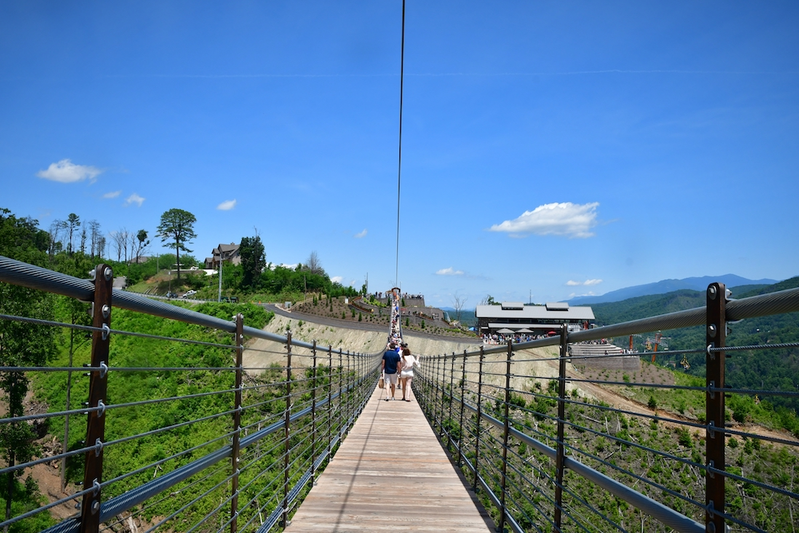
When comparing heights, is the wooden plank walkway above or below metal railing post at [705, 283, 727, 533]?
below

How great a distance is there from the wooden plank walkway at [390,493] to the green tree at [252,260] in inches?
2493

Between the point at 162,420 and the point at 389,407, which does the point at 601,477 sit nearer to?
the point at 389,407

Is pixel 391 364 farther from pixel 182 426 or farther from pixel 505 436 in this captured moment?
pixel 505 436

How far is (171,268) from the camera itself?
90750 millimetres

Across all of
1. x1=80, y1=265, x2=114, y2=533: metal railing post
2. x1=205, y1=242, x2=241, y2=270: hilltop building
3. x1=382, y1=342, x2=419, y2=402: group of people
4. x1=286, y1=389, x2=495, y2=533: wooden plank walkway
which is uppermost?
x1=205, y1=242, x2=241, y2=270: hilltop building

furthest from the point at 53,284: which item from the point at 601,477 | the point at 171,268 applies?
the point at 171,268

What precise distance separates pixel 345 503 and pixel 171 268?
3712 inches

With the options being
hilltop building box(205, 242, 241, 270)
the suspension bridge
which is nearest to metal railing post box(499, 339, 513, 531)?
the suspension bridge

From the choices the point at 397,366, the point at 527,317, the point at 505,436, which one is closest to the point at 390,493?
the point at 505,436

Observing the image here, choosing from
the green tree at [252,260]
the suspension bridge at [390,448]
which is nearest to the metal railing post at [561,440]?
the suspension bridge at [390,448]

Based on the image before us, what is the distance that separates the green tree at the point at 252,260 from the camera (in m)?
67.9

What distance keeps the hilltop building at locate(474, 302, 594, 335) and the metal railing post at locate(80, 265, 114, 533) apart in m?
54.2

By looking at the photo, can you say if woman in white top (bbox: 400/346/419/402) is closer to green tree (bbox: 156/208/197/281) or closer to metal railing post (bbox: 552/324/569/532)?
metal railing post (bbox: 552/324/569/532)

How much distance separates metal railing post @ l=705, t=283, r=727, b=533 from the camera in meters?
1.44
